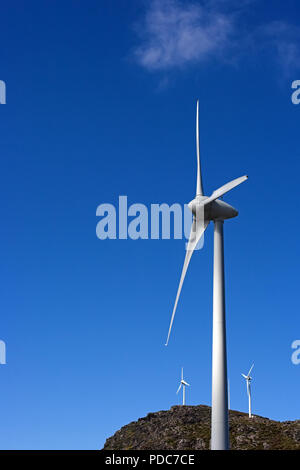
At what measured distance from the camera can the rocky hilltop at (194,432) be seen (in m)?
159

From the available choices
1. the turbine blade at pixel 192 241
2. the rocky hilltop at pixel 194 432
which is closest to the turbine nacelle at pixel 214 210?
the turbine blade at pixel 192 241

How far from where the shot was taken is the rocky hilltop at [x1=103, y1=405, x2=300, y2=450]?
522 ft

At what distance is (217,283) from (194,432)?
5131 inches

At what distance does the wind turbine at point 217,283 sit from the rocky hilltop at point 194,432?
111m

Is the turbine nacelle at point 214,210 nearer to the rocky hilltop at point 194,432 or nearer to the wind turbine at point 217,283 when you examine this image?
the wind turbine at point 217,283

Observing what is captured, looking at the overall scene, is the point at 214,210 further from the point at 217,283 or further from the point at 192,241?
the point at 217,283

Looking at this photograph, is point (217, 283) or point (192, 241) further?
point (192, 241)

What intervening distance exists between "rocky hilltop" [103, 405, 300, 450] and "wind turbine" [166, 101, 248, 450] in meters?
111

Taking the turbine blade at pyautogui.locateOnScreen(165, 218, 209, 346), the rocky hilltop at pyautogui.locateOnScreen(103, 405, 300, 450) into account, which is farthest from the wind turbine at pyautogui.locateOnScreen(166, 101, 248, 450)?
the rocky hilltop at pyautogui.locateOnScreen(103, 405, 300, 450)

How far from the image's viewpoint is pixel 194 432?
6742 inches

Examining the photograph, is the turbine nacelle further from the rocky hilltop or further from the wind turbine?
the rocky hilltop

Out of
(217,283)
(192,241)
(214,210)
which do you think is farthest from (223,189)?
(217,283)
